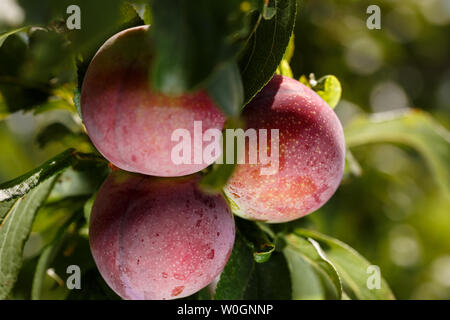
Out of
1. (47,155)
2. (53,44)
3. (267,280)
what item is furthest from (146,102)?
(47,155)

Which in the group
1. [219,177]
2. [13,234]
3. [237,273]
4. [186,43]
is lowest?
[237,273]

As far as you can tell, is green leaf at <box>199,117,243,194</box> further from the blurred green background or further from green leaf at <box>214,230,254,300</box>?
the blurred green background

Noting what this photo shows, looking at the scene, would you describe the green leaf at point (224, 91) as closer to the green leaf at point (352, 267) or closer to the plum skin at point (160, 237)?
the plum skin at point (160, 237)

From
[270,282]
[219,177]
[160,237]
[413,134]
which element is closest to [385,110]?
[413,134]

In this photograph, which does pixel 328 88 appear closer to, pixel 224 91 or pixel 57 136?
pixel 224 91

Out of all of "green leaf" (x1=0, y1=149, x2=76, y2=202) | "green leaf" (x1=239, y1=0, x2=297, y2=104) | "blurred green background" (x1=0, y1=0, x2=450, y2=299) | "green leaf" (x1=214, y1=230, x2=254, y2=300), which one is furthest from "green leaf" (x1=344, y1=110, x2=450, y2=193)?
"green leaf" (x1=0, y1=149, x2=76, y2=202)

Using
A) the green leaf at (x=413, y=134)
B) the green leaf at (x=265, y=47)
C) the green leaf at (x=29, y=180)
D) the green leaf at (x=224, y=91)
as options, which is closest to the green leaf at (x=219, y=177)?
the green leaf at (x=224, y=91)
